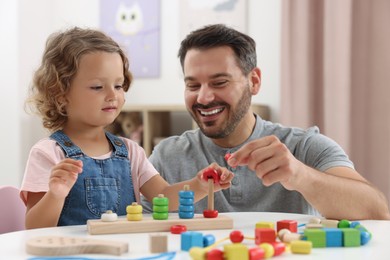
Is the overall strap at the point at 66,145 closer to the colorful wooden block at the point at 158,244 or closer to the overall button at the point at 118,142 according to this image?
the overall button at the point at 118,142

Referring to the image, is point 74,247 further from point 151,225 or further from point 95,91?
point 95,91

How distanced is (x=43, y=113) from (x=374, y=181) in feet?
6.60

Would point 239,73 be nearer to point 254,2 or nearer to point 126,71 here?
point 126,71

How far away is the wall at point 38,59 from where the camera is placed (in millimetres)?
3627

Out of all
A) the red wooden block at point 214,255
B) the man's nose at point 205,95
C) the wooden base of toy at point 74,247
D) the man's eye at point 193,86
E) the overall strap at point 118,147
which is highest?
the man's eye at point 193,86

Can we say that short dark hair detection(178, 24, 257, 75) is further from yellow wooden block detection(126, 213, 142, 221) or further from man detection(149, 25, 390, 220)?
yellow wooden block detection(126, 213, 142, 221)

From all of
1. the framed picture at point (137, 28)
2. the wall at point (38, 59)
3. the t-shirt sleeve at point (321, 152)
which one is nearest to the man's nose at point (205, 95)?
the t-shirt sleeve at point (321, 152)

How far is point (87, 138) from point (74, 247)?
2.13 feet

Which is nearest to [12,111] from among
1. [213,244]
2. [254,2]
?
[254,2]

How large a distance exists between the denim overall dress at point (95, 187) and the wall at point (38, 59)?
2.05 metres

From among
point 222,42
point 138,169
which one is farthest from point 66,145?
point 222,42

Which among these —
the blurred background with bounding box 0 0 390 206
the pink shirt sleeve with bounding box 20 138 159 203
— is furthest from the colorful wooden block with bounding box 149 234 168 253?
the blurred background with bounding box 0 0 390 206

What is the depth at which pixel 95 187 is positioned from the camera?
159cm

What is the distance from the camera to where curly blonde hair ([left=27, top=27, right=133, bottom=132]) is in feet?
5.50
